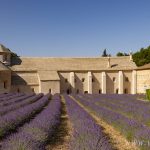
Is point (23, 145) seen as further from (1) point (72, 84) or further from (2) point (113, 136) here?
(1) point (72, 84)

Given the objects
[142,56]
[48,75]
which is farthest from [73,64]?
[142,56]

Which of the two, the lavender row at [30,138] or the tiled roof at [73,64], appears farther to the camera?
the tiled roof at [73,64]

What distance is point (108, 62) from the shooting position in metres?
48.0

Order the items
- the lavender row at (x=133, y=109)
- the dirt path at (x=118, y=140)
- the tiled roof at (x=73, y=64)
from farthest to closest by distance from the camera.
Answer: the tiled roof at (x=73, y=64) < the lavender row at (x=133, y=109) < the dirt path at (x=118, y=140)

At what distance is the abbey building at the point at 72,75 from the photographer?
4322 centimetres

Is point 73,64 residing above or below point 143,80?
above

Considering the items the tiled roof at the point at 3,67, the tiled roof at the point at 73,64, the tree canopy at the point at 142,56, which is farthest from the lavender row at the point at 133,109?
the tree canopy at the point at 142,56

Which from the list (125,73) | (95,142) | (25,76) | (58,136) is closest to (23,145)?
(95,142)

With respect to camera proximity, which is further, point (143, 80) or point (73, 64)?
point (73, 64)

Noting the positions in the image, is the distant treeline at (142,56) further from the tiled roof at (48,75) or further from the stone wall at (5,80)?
the stone wall at (5,80)

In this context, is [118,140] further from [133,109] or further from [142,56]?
[142,56]

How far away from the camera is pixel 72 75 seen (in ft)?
149

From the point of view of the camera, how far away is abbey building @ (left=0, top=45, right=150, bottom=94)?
4322 cm

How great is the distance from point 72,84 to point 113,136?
120 feet
